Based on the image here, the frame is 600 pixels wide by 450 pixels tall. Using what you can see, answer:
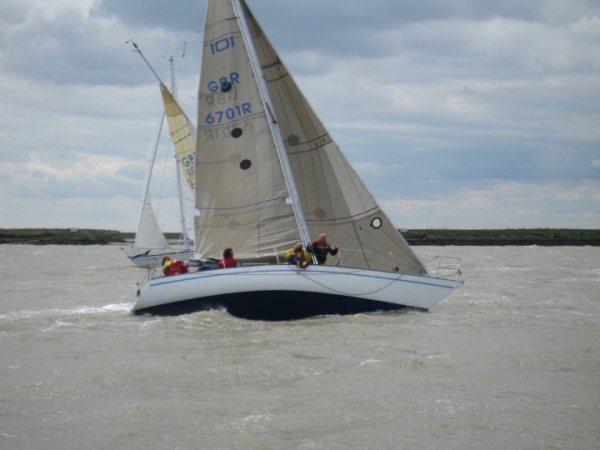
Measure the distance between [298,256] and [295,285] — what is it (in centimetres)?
64

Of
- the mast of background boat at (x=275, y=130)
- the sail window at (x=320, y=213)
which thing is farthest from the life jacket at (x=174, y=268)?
the sail window at (x=320, y=213)

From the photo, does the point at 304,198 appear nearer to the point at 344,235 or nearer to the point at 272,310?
the point at 344,235

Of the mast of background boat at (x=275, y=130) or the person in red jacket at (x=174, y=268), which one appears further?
the person in red jacket at (x=174, y=268)

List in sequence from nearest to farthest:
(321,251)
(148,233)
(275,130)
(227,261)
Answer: (321,251) < (227,261) < (275,130) < (148,233)

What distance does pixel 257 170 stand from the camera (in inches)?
757

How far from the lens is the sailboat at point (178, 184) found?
1553 inches

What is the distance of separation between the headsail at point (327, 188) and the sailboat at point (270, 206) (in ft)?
0.08

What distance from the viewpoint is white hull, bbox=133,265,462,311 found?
17.0 meters

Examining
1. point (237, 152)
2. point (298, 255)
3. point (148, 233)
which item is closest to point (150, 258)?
point (148, 233)

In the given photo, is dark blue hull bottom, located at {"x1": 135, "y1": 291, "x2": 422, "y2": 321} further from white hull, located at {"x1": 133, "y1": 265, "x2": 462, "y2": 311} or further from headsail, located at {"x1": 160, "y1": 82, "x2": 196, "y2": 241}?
headsail, located at {"x1": 160, "y1": 82, "x2": 196, "y2": 241}

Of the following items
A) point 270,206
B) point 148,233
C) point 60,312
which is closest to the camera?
point 270,206

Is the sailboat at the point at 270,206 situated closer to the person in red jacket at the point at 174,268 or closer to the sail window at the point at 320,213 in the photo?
the sail window at the point at 320,213

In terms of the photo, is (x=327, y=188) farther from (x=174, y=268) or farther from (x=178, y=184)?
(x=178, y=184)

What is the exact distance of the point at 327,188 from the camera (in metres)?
20.3
